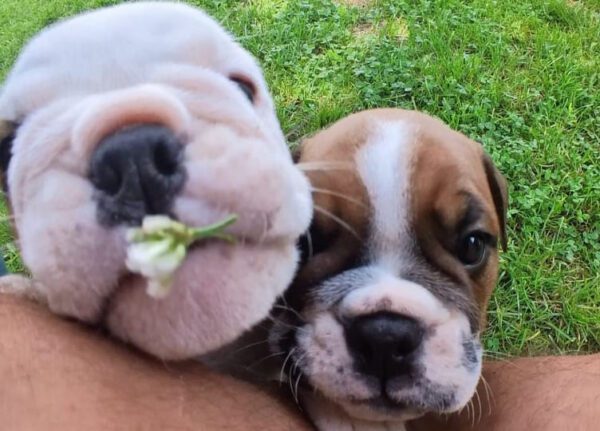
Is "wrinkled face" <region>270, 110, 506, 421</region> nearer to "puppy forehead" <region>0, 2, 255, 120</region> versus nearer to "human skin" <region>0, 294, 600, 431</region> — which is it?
"human skin" <region>0, 294, 600, 431</region>

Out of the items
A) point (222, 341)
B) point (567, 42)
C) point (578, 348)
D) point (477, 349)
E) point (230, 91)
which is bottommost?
point (578, 348)

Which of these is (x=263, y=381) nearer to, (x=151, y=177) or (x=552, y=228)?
(x=151, y=177)

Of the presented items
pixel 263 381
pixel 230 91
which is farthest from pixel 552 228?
pixel 230 91

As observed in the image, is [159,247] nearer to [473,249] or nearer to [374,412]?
[374,412]

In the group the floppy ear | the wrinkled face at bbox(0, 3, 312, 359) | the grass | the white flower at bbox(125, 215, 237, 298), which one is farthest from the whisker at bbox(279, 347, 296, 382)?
→ the grass

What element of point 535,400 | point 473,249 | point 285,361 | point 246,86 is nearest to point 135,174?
point 246,86

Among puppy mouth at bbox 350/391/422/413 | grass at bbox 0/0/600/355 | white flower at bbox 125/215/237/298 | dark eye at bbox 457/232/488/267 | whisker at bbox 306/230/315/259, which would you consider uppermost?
white flower at bbox 125/215/237/298

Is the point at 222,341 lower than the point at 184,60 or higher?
lower
